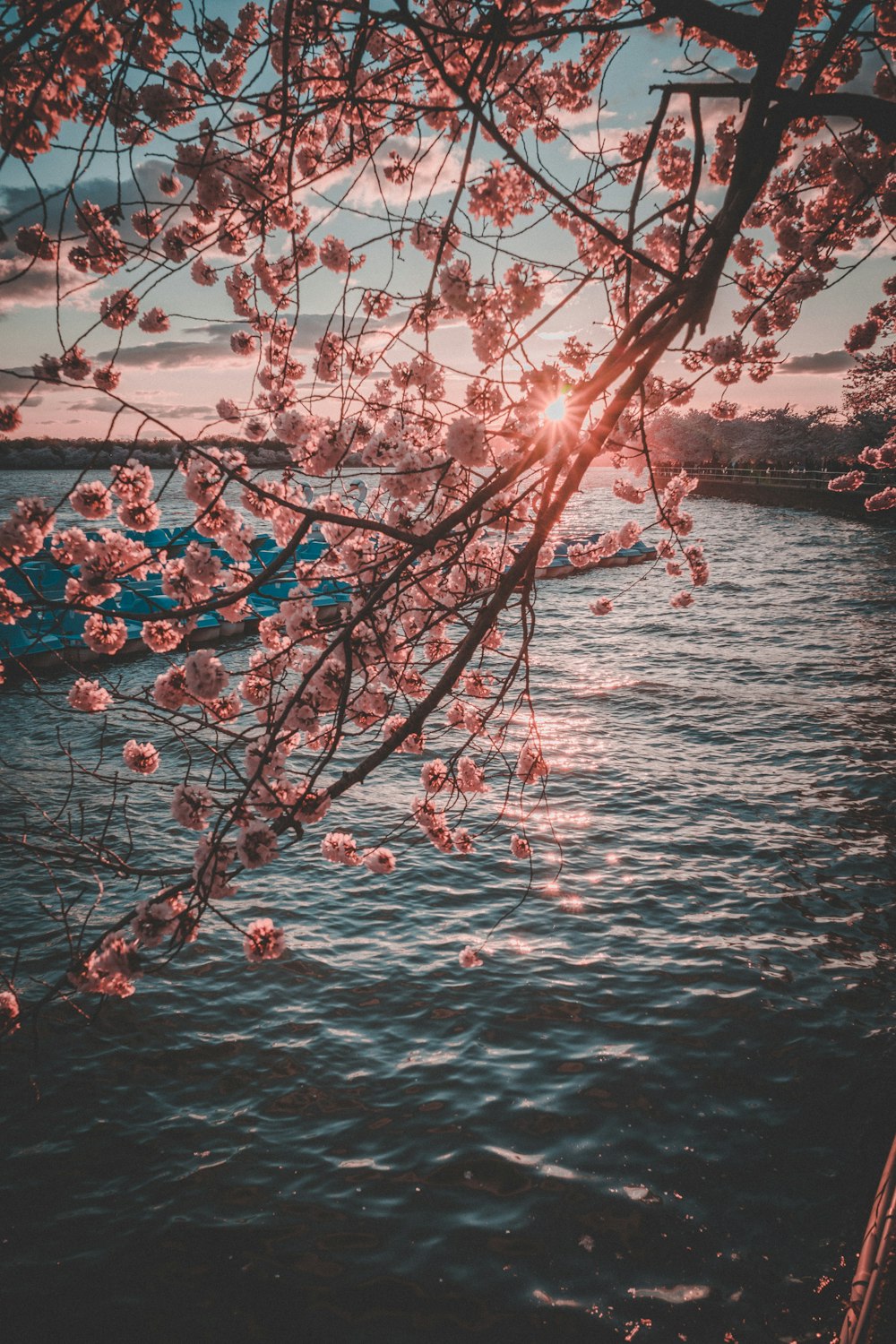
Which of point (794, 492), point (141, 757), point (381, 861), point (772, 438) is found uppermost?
point (772, 438)

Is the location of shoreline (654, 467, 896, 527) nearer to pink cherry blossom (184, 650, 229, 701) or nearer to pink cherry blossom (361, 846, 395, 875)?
pink cherry blossom (361, 846, 395, 875)

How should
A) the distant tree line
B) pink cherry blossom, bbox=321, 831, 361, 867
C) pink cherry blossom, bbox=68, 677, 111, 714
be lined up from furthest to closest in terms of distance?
the distant tree line
pink cherry blossom, bbox=68, 677, 111, 714
pink cherry blossom, bbox=321, 831, 361, 867

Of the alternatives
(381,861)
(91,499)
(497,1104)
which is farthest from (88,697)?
(497,1104)

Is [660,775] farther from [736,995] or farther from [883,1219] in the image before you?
[883,1219]

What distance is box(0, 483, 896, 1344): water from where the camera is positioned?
4219 millimetres

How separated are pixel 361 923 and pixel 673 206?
6804mm

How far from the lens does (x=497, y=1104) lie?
5.45 m

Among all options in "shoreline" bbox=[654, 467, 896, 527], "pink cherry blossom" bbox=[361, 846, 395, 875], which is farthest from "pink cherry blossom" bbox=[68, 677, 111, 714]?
"shoreline" bbox=[654, 467, 896, 527]

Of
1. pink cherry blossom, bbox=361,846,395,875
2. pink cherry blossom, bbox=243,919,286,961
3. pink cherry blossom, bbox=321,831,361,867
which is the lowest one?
pink cherry blossom, bbox=361,846,395,875

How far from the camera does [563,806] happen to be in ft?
33.8

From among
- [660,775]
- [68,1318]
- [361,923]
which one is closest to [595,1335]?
[68,1318]

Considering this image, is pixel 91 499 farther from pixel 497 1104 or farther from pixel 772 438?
pixel 772 438

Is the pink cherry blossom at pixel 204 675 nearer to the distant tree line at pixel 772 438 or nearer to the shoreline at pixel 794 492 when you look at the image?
the shoreline at pixel 794 492

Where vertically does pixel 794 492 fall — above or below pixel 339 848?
above
